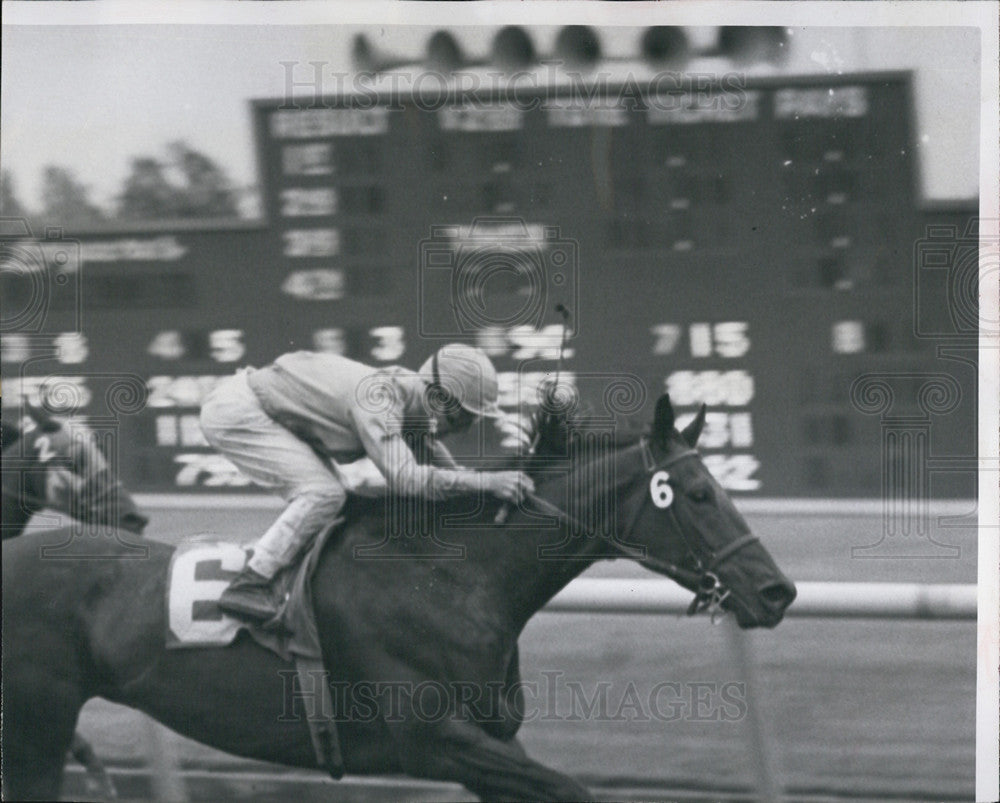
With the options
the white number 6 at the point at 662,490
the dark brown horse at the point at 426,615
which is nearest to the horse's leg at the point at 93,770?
the dark brown horse at the point at 426,615

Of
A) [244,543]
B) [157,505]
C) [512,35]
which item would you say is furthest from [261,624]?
[512,35]

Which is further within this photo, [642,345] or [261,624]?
[642,345]

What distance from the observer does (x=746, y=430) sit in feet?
12.1

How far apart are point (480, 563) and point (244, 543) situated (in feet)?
2.39

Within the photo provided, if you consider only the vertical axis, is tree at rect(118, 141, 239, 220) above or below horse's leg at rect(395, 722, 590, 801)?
above

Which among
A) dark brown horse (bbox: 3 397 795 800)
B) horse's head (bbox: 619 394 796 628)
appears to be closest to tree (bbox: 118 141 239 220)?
dark brown horse (bbox: 3 397 795 800)

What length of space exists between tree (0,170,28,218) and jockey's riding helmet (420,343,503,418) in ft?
4.44

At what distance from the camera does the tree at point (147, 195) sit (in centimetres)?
370

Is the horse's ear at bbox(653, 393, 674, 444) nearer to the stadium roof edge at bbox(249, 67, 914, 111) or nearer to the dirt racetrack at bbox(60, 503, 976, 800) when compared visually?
the dirt racetrack at bbox(60, 503, 976, 800)

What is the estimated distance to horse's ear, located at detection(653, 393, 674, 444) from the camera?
342cm

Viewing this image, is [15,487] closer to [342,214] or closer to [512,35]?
[342,214]

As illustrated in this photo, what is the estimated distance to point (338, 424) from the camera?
355 cm

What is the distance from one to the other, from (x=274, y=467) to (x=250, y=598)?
0.40 meters

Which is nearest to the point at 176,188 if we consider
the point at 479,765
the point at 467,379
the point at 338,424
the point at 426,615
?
the point at 338,424
